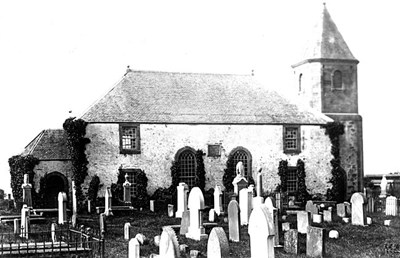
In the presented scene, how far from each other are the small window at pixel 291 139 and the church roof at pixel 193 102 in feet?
1.58

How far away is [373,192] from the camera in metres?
39.8

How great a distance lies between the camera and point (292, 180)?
38.8 metres

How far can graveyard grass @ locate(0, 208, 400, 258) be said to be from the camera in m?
18.1

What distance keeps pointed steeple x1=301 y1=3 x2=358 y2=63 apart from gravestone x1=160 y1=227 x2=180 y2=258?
1140 inches

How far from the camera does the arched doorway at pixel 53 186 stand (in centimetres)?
3503

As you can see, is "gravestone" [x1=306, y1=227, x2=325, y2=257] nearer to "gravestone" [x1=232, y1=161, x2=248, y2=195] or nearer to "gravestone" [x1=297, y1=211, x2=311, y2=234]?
"gravestone" [x1=297, y1=211, x2=311, y2=234]

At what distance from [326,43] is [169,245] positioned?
1199 inches

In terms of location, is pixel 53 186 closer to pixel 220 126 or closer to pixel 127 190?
pixel 127 190

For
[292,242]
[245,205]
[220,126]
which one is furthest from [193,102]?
[292,242]

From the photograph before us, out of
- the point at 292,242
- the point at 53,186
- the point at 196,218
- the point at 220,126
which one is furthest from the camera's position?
the point at 220,126

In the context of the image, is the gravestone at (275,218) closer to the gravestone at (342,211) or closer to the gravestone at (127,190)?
the gravestone at (342,211)

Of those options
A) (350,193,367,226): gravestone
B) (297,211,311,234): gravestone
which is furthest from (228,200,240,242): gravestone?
(350,193,367,226): gravestone

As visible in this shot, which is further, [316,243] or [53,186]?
[53,186]

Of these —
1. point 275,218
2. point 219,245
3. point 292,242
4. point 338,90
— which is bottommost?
point 292,242
